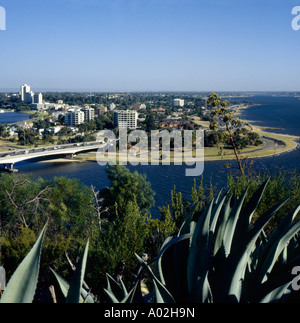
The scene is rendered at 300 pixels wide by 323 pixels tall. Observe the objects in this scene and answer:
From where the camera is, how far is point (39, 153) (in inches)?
680

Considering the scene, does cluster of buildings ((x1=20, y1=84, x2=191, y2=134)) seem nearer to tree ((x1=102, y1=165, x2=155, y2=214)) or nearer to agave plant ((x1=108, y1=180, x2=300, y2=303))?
tree ((x1=102, y1=165, x2=155, y2=214))

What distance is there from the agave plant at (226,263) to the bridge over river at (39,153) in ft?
51.2

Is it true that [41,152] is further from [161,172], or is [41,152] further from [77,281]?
[77,281]

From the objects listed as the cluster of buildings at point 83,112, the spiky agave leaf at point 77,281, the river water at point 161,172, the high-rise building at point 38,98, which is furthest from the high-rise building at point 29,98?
the spiky agave leaf at point 77,281

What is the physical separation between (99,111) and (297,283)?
146 feet

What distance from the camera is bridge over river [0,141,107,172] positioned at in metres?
15.9

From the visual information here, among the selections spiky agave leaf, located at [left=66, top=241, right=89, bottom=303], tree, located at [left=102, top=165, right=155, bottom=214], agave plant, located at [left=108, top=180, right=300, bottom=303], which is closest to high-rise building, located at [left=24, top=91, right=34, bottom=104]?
tree, located at [left=102, top=165, right=155, bottom=214]

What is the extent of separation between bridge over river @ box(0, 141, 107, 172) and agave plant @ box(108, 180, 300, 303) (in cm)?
1561

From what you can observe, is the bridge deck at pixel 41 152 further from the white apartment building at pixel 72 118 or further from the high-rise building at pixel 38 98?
the high-rise building at pixel 38 98

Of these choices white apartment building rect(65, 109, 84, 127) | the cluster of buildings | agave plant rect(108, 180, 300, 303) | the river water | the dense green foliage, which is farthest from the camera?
white apartment building rect(65, 109, 84, 127)

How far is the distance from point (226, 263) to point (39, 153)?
17.1 metres

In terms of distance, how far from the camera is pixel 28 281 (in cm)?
88

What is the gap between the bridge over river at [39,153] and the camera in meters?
15.9
